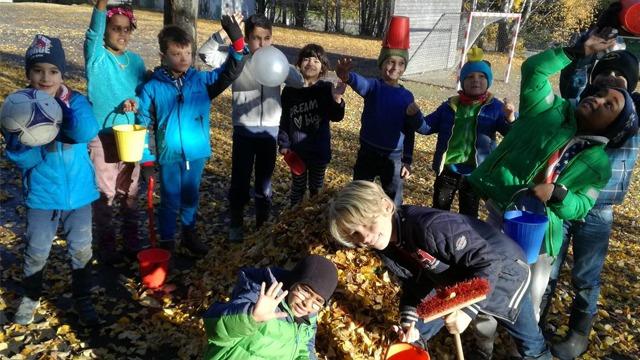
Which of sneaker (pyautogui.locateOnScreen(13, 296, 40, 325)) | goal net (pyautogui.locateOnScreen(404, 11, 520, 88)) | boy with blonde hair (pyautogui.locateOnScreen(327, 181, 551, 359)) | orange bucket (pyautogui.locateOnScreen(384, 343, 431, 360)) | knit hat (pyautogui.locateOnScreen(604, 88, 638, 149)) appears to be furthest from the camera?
goal net (pyautogui.locateOnScreen(404, 11, 520, 88))

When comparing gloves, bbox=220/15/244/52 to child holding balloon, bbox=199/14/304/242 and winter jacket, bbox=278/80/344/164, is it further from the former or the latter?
winter jacket, bbox=278/80/344/164

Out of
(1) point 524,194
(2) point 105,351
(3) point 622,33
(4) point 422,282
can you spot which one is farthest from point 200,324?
(3) point 622,33

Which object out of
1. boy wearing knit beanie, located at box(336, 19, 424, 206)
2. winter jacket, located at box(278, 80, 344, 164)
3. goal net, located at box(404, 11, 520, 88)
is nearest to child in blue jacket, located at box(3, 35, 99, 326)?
winter jacket, located at box(278, 80, 344, 164)

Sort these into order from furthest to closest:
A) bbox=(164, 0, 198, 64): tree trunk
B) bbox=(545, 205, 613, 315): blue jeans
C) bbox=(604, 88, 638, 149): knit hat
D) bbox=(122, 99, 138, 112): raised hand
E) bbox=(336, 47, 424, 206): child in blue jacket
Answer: bbox=(164, 0, 198, 64): tree trunk
bbox=(336, 47, 424, 206): child in blue jacket
bbox=(122, 99, 138, 112): raised hand
bbox=(545, 205, 613, 315): blue jeans
bbox=(604, 88, 638, 149): knit hat

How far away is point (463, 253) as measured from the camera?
2.83 m

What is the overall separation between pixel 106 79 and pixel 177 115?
723 mm

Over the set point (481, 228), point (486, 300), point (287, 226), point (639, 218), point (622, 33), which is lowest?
point (639, 218)

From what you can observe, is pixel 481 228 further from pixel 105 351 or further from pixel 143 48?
pixel 143 48

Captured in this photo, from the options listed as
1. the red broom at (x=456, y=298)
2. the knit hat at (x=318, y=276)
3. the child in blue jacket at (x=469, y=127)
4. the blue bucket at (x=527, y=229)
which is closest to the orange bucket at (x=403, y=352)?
the red broom at (x=456, y=298)

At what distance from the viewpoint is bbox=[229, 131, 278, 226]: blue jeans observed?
17.1 ft

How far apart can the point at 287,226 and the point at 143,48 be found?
17.4 m

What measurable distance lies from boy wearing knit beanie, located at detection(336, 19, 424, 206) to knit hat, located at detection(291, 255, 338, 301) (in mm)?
2594

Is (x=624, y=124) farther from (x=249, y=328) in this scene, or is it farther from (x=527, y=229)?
(x=249, y=328)

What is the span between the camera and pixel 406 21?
527cm
